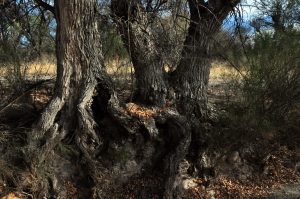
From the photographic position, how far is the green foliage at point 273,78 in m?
8.85

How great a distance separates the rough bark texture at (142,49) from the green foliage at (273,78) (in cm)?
161

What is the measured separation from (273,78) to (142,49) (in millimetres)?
2430

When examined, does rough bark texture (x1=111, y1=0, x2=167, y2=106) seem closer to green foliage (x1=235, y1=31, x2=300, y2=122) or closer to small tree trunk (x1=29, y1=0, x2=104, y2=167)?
small tree trunk (x1=29, y1=0, x2=104, y2=167)

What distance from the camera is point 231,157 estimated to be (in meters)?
8.77

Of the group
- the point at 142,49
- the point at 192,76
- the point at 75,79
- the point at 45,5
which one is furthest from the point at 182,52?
the point at 45,5

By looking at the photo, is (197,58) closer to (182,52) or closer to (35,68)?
(182,52)

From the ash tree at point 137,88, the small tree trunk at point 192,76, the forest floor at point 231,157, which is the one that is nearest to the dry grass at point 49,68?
the forest floor at point 231,157

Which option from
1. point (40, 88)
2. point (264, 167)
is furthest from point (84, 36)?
point (264, 167)

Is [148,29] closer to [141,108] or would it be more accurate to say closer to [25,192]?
[141,108]

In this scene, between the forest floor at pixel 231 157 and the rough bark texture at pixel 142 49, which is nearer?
the forest floor at pixel 231 157

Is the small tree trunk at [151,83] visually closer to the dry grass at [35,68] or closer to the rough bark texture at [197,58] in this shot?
the rough bark texture at [197,58]

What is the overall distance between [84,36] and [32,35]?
2.05 m

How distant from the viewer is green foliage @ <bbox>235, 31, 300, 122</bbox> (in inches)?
348

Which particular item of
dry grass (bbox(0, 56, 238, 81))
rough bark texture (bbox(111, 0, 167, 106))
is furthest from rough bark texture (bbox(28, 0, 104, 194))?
dry grass (bbox(0, 56, 238, 81))
